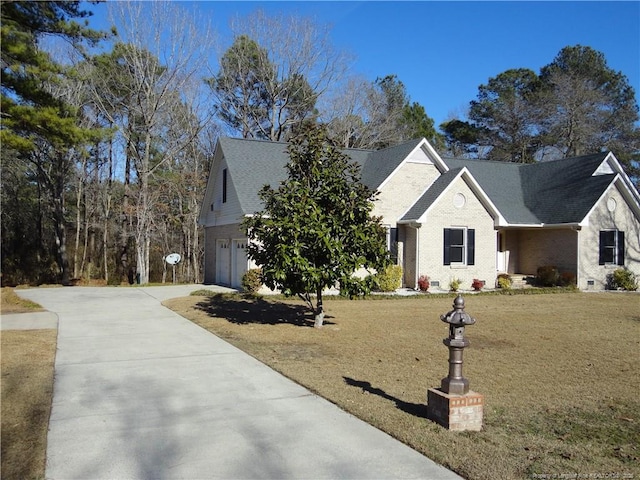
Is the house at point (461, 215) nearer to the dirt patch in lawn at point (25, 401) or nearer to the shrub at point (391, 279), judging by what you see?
the shrub at point (391, 279)

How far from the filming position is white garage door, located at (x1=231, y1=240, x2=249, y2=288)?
20.8 m

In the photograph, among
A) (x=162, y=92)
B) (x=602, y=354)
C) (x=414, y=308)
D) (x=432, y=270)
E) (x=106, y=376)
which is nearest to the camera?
(x=106, y=376)

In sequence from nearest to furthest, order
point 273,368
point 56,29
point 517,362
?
point 273,368
point 517,362
point 56,29

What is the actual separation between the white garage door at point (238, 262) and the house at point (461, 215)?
0.04 m

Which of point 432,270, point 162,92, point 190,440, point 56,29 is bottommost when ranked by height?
point 190,440

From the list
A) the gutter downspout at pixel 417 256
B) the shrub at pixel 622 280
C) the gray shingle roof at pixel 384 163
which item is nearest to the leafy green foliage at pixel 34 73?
the gray shingle roof at pixel 384 163

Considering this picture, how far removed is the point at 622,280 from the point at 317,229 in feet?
59.9

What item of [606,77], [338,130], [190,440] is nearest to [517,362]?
[190,440]

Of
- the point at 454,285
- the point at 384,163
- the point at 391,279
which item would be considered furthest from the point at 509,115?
the point at 391,279

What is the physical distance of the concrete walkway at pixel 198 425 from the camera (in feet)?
14.8

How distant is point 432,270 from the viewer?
21500 millimetres

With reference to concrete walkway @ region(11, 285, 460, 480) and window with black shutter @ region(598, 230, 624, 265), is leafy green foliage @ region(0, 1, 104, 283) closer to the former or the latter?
concrete walkway @ region(11, 285, 460, 480)

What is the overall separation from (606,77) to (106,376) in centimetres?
4275

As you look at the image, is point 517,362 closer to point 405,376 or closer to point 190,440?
point 405,376
